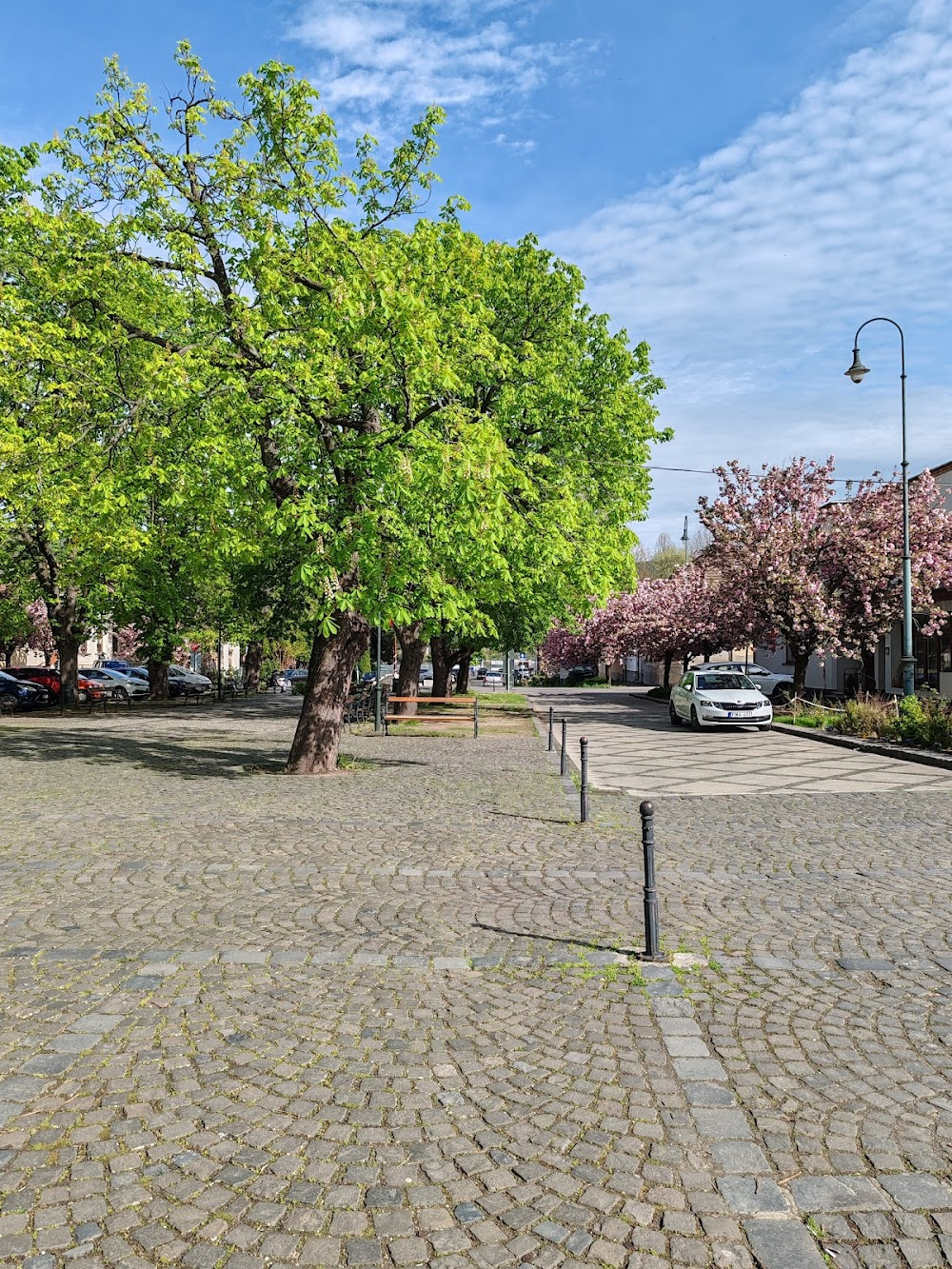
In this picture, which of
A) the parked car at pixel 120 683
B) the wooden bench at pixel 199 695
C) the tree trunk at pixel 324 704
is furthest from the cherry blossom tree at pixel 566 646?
the tree trunk at pixel 324 704

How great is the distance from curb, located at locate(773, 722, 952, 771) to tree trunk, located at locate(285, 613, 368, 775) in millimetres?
10144

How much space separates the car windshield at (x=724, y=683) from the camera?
998 inches

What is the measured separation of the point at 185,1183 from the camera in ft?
10.1

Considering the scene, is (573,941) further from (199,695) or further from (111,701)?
(199,695)

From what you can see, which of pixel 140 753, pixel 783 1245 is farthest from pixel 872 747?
pixel 783 1245

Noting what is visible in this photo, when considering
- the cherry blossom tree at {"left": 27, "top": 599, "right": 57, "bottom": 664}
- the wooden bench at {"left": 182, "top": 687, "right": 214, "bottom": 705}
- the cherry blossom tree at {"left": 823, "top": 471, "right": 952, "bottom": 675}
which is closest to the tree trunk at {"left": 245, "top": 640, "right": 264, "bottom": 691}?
the wooden bench at {"left": 182, "top": 687, "right": 214, "bottom": 705}

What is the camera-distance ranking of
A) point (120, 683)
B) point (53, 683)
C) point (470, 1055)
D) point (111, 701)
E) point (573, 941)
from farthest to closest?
point (120, 683), point (53, 683), point (111, 701), point (573, 941), point (470, 1055)

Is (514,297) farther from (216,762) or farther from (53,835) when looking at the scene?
(53,835)

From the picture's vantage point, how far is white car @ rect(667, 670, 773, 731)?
78.9 feet

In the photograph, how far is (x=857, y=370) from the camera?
21.6m

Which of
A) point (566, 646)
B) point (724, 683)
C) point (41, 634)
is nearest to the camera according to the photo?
point (724, 683)

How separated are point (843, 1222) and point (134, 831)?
8131 mm

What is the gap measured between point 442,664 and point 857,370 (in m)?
18.0

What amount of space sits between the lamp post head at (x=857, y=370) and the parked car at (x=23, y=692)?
1135 inches
